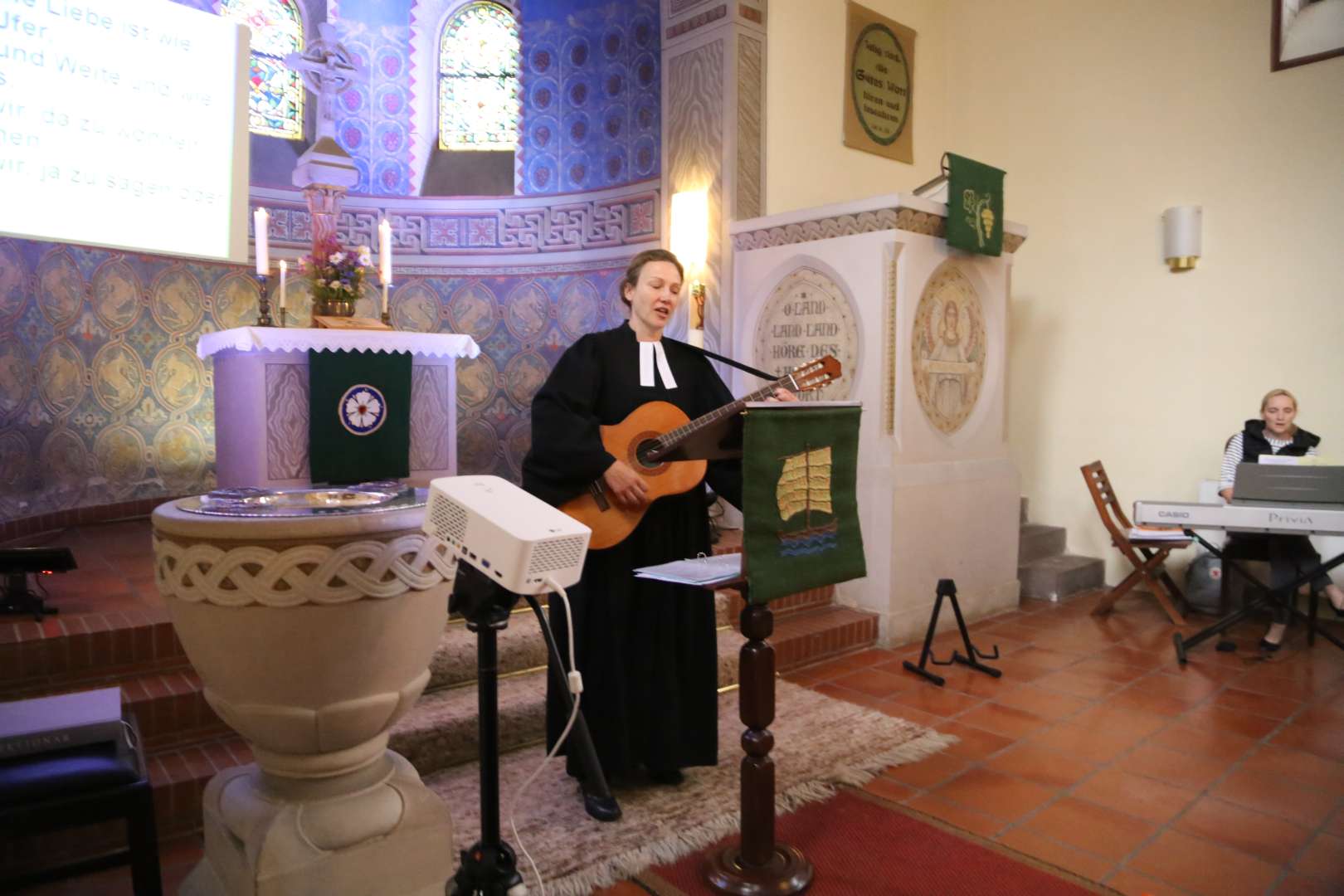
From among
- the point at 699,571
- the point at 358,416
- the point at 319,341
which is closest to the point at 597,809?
the point at 699,571

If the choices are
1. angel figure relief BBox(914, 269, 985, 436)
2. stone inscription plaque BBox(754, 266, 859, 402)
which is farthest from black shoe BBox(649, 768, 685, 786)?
angel figure relief BBox(914, 269, 985, 436)

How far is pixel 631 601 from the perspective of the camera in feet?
9.52

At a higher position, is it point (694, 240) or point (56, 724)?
point (694, 240)

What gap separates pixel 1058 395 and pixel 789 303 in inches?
108

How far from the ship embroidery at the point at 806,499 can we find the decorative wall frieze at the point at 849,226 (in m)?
2.81

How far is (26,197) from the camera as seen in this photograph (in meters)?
3.57

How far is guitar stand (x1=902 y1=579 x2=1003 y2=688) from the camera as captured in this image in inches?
167

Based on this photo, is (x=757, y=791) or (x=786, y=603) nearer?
(x=757, y=791)

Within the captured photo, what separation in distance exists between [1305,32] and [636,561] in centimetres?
561

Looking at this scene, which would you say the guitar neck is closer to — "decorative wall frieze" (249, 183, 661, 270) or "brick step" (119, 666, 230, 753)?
"brick step" (119, 666, 230, 753)

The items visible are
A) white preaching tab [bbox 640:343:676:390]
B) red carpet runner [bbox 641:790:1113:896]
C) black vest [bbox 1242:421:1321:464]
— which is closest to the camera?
red carpet runner [bbox 641:790:1113:896]

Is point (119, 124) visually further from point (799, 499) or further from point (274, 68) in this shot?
point (274, 68)

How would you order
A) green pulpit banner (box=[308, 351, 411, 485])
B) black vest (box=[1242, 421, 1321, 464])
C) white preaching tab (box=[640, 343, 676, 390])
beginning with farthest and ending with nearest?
black vest (box=[1242, 421, 1321, 464]) → green pulpit banner (box=[308, 351, 411, 485]) → white preaching tab (box=[640, 343, 676, 390])

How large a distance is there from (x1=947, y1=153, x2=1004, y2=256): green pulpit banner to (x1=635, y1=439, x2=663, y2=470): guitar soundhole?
2.88 metres
